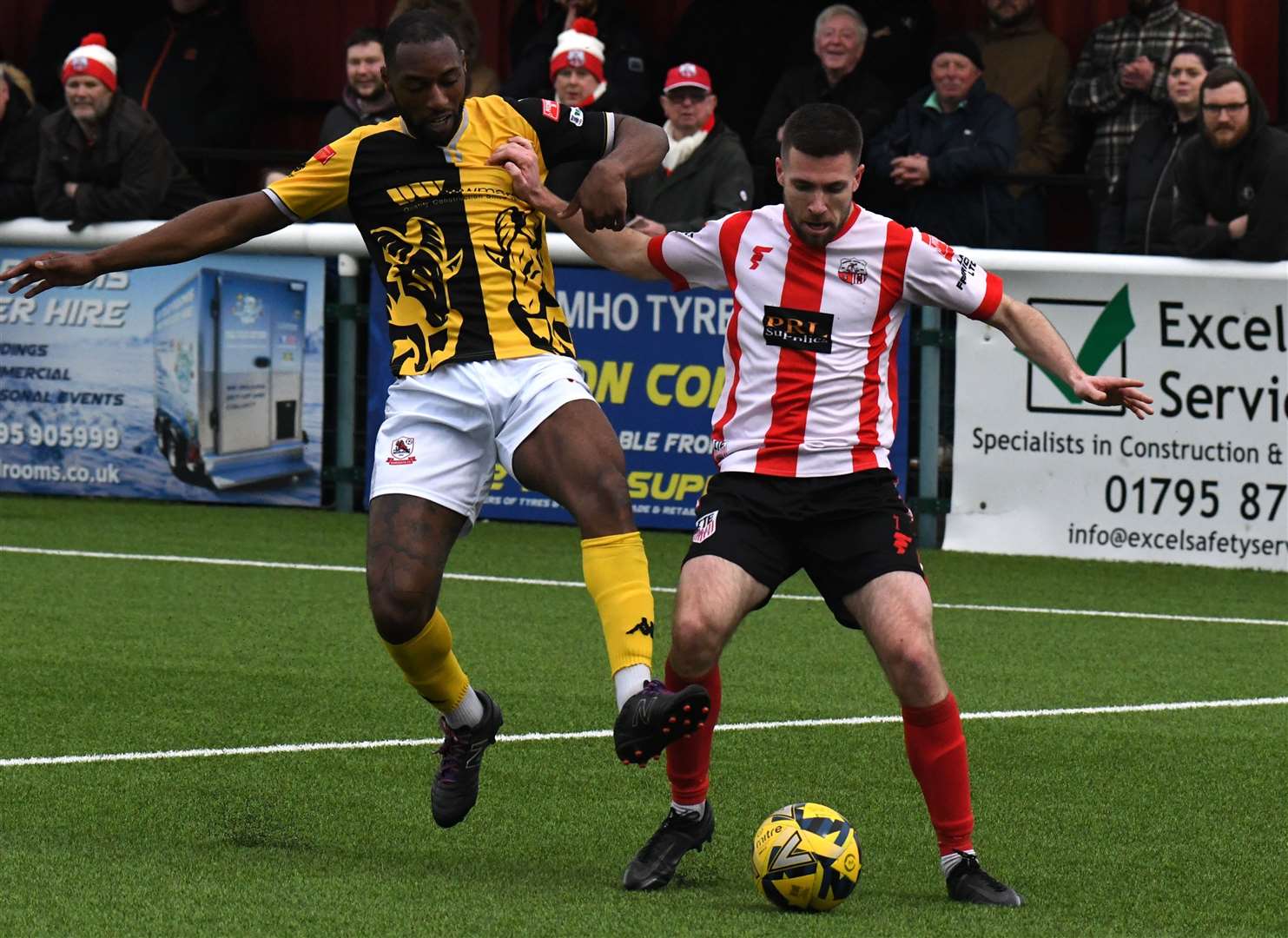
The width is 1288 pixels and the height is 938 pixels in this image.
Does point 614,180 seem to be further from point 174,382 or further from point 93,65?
point 93,65

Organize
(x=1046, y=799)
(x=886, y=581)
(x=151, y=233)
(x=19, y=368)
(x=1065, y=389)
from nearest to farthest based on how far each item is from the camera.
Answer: (x=886, y=581) < (x=151, y=233) < (x=1046, y=799) < (x=1065, y=389) < (x=19, y=368)

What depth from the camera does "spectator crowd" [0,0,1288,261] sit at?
11328mm

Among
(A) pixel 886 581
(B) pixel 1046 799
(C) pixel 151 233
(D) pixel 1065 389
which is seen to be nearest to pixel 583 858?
(A) pixel 886 581

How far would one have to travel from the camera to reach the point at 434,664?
620cm

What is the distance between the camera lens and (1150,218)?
11641mm

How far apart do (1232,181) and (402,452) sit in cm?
635

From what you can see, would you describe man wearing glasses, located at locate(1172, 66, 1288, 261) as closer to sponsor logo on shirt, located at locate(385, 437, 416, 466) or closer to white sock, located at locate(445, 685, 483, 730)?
white sock, located at locate(445, 685, 483, 730)

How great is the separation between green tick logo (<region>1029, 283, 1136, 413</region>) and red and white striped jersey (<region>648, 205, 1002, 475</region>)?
5632 mm

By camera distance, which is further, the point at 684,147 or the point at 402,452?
the point at 684,147

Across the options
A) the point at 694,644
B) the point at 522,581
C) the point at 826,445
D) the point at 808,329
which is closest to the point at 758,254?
the point at 808,329

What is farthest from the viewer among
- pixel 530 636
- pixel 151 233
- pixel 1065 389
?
pixel 1065 389

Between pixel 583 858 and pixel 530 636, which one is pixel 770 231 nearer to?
pixel 583 858

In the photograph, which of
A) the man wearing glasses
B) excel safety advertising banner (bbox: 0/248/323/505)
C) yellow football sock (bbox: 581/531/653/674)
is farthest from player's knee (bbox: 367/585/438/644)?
excel safety advertising banner (bbox: 0/248/323/505)

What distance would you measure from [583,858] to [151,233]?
202cm
